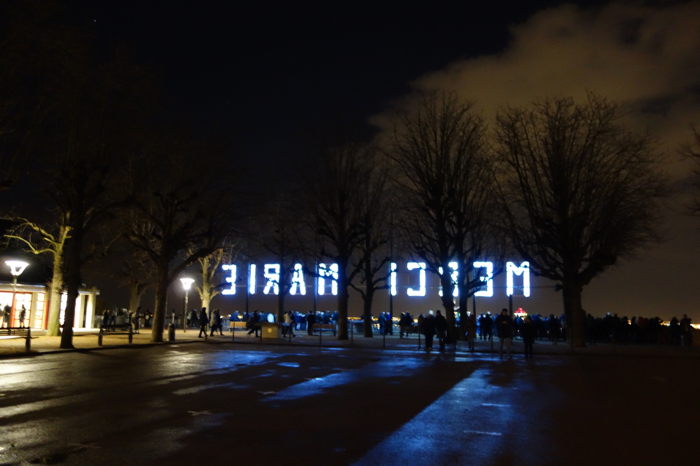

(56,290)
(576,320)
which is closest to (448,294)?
(576,320)

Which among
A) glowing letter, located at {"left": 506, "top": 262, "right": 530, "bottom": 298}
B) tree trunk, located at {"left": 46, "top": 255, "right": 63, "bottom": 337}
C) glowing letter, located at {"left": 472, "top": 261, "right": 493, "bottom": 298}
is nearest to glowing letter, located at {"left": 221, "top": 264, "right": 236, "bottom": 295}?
tree trunk, located at {"left": 46, "top": 255, "right": 63, "bottom": 337}

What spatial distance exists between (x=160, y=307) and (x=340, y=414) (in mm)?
24249

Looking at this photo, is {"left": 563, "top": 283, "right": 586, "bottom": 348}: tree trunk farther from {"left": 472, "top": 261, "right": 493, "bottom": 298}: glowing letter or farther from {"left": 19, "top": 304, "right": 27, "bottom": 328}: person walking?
{"left": 19, "top": 304, "right": 27, "bottom": 328}: person walking

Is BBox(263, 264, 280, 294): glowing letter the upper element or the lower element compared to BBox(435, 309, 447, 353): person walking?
upper

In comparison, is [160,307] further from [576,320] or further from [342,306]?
[576,320]

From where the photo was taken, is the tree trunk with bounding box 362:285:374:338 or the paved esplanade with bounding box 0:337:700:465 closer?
the paved esplanade with bounding box 0:337:700:465

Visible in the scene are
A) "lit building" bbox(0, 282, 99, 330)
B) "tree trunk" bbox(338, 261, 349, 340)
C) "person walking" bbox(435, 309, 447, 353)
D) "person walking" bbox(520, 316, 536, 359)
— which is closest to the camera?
"person walking" bbox(520, 316, 536, 359)

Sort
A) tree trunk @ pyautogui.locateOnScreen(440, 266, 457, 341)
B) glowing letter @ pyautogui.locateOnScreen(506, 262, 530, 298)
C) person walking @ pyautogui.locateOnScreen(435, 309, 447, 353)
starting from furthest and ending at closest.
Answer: glowing letter @ pyautogui.locateOnScreen(506, 262, 530, 298) → tree trunk @ pyautogui.locateOnScreen(440, 266, 457, 341) → person walking @ pyautogui.locateOnScreen(435, 309, 447, 353)

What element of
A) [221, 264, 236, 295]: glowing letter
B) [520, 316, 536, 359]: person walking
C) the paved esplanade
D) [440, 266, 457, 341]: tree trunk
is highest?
[221, 264, 236, 295]: glowing letter

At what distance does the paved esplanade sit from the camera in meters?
7.81

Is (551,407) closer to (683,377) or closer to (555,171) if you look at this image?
(683,377)

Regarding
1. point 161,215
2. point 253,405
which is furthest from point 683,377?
point 161,215

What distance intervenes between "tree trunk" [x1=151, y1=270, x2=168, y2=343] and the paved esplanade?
12.0 m

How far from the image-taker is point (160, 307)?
3262 centimetres
